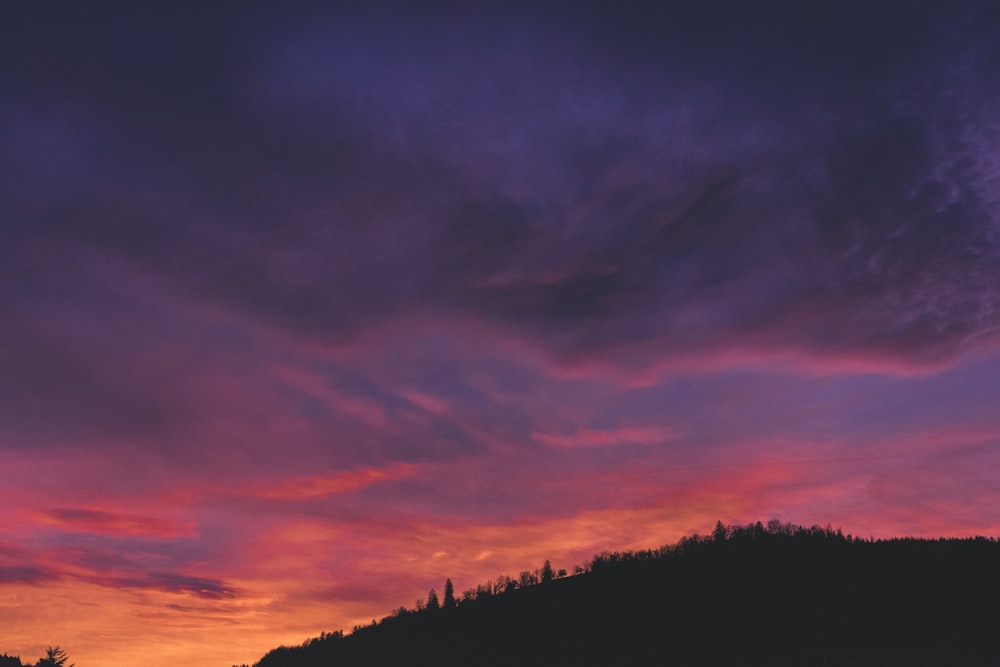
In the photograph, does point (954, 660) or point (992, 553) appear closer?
point (954, 660)

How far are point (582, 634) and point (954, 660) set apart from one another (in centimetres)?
16087

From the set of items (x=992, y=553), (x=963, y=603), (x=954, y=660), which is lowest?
(x=954, y=660)

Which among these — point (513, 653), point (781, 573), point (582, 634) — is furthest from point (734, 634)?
point (513, 653)

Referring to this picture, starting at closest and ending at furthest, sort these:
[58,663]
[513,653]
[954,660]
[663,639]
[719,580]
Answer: [954,660], [58,663], [663,639], [719,580], [513,653]

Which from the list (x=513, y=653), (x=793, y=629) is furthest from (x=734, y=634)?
(x=513, y=653)

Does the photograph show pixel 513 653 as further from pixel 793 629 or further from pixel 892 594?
pixel 892 594

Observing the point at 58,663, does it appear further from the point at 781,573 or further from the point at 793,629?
the point at 781,573

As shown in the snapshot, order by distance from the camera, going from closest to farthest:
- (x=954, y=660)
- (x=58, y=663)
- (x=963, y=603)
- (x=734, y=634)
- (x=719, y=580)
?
1. (x=954, y=660)
2. (x=58, y=663)
3. (x=963, y=603)
4. (x=734, y=634)
5. (x=719, y=580)

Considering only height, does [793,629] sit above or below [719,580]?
below

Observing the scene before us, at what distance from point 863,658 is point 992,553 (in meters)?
147

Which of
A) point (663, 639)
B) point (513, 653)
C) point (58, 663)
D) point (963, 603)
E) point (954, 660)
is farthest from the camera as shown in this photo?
point (513, 653)

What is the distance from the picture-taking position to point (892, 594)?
15138 cm

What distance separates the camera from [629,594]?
199375mm

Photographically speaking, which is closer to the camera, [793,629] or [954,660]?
[954,660]
